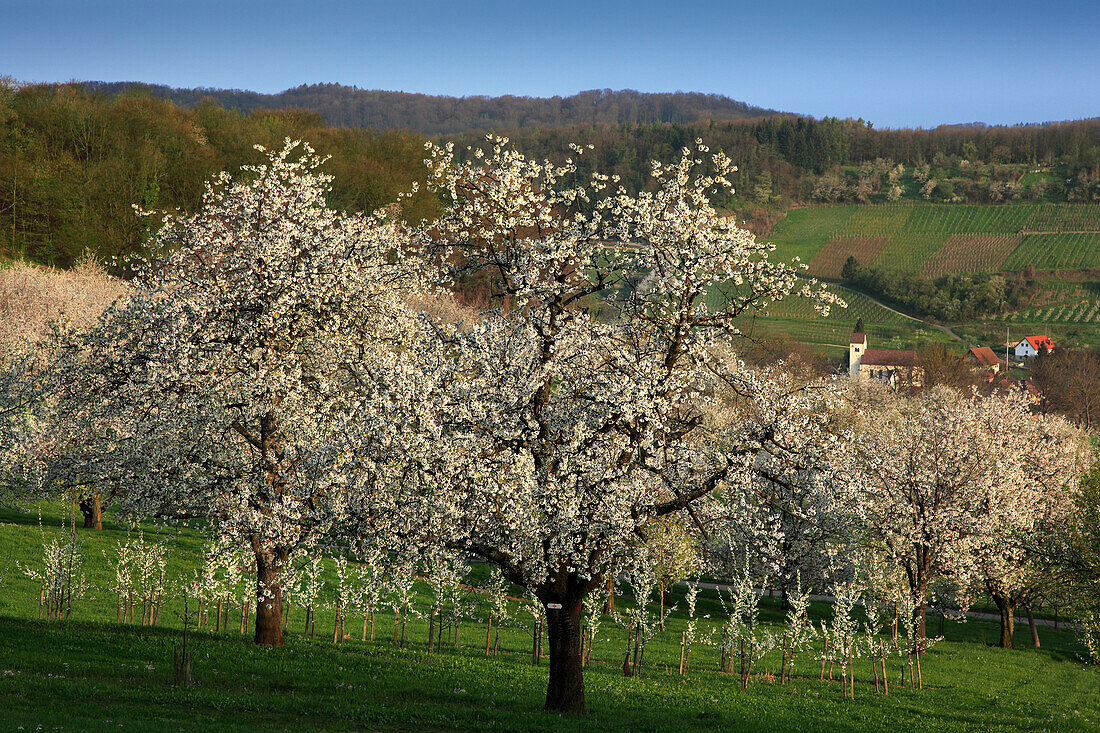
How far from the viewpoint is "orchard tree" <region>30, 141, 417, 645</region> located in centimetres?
1945

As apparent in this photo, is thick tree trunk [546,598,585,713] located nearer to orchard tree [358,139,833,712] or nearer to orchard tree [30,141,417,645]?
orchard tree [358,139,833,712]

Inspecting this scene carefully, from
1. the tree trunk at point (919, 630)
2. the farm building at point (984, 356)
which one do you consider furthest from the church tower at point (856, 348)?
the tree trunk at point (919, 630)

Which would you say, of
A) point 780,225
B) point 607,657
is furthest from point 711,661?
point 780,225

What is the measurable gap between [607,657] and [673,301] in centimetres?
1743

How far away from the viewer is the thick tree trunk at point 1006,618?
139ft

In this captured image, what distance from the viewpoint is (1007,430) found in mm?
46938

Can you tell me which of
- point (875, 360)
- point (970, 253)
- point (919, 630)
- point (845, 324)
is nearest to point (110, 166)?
point (919, 630)

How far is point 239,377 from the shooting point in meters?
19.3

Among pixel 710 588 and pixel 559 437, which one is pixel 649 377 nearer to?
pixel 559 437

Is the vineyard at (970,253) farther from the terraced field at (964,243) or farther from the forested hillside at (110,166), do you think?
the forested hillside at (110,166)

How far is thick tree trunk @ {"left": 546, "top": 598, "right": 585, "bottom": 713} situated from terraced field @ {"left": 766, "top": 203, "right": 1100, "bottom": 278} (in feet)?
529

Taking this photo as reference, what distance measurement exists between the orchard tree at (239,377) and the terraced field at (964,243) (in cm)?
15878

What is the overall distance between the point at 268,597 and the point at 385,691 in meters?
4.17

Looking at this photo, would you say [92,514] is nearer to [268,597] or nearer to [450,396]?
[268,597]
